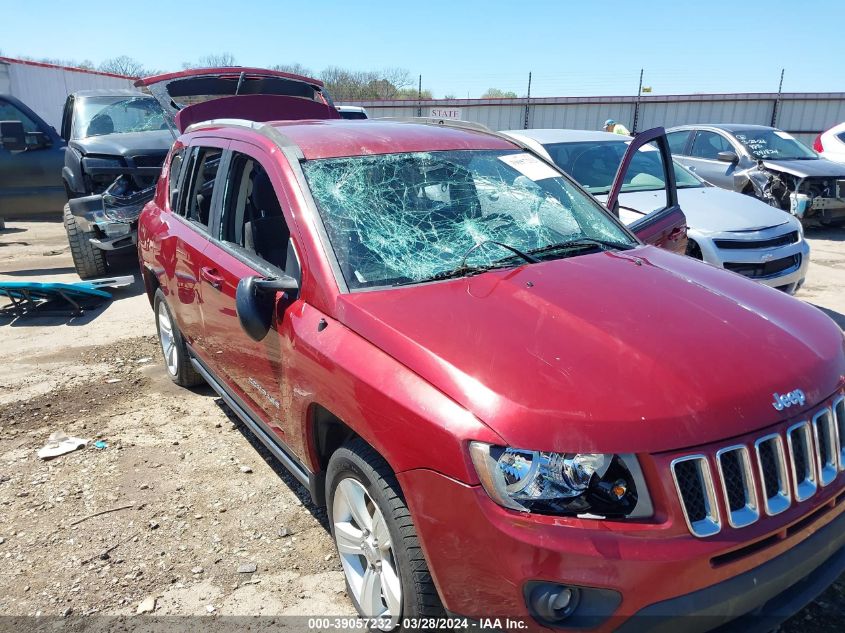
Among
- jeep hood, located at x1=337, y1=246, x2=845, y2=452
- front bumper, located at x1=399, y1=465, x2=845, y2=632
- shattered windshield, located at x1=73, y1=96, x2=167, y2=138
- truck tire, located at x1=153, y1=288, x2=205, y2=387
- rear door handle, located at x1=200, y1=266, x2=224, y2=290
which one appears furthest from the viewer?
shattered windshield, located at x1=73, y1=96, x2=167, y2=138

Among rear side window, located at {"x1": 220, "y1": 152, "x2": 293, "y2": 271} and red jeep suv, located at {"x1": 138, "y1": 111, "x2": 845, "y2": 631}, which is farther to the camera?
rear side window, located at {"x1": 220, "y1": 152, "x2": 293, "y2": 271}

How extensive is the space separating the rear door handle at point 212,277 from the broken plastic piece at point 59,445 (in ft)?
4.67

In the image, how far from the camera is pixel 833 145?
467 inches

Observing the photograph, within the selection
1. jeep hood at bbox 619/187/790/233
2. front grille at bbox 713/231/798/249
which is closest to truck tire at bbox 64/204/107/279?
jeep hood at bbox 619/187/790/233

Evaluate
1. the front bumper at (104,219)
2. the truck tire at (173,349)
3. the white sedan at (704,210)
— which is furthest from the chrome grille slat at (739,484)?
the front bumper at (104,219)

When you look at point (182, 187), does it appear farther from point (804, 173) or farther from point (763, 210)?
point (804, 173)

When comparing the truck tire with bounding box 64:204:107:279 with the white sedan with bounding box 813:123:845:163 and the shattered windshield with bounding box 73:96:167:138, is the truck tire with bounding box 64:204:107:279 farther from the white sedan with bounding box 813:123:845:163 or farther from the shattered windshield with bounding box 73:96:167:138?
the white sedan with bounding box 813:123:845:163

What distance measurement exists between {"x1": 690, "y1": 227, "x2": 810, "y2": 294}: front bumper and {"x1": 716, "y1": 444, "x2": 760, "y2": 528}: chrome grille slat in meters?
4.19

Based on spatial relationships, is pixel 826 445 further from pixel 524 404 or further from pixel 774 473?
pixel 524 404

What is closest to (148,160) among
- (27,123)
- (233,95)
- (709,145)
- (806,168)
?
(233,95)

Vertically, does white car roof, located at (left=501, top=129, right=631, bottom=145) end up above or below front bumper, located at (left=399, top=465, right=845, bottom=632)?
above

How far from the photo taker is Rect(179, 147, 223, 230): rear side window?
3.86 meters

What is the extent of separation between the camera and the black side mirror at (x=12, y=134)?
838cm

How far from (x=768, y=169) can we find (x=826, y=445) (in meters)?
9.08
